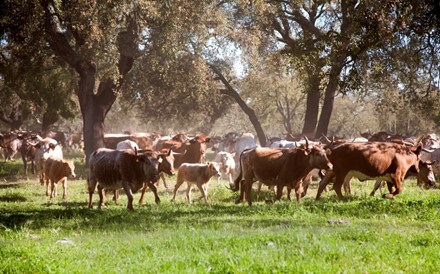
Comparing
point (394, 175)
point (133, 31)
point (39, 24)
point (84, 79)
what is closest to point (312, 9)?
point (133, 31)

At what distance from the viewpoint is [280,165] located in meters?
16.0

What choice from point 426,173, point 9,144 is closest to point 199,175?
point 426,173

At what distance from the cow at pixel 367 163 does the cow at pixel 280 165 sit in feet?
2.71

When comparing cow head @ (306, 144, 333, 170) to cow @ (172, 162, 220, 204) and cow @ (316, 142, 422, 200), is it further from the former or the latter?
cow @ (172, 162, 220, 204)

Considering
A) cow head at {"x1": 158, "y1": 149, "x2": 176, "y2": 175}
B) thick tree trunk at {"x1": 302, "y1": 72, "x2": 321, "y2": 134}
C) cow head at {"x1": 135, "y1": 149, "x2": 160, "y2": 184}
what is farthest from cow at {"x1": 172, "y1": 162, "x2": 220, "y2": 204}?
thick tree trunk at {"x1": 302, "y1": 72, "x2": 321, "y2": 134}

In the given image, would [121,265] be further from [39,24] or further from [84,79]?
[84,79]

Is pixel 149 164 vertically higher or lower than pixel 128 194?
higher

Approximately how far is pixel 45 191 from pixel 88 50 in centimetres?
749

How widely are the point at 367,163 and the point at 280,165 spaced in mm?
2614

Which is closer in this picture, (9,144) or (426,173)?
(426,173)

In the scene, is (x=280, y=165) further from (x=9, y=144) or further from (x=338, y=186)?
(x=9, y=144)

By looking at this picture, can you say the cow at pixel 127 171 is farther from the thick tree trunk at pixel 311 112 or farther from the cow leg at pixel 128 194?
the thick tree trunk at pixel 311 112

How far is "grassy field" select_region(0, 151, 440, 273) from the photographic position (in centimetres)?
737

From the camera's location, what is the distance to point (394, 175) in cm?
1614
